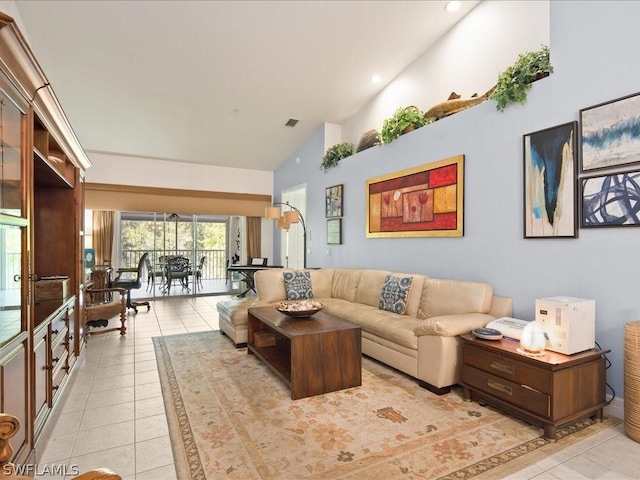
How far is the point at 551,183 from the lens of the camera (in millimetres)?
2895

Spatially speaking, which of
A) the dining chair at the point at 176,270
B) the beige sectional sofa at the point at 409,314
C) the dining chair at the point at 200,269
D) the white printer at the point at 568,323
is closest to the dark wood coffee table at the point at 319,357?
the beige sectional sofa at the point at 409,314

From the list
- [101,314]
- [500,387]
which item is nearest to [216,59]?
[101,314]

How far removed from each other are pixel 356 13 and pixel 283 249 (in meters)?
5.25

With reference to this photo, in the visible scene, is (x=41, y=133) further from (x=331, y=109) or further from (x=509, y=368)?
(x=331, y=109)

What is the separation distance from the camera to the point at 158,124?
19.3 ft

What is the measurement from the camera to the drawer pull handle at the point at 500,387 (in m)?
2.44

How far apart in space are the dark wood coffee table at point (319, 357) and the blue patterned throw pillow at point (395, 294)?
2.90ft

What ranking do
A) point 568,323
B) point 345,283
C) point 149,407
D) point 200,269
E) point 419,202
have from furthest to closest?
point 200,269 → point 345,283 → point 419,202 → point 149,407 → point 568,323

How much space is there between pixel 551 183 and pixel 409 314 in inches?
73.8

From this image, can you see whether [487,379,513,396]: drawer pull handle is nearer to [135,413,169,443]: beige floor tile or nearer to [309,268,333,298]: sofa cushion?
[135,413,169,443]: beige floor tile

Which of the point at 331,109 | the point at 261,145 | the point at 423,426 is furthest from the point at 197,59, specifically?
the point at 423,426

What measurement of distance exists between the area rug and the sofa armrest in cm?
52

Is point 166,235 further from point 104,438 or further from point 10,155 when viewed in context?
point 10,155

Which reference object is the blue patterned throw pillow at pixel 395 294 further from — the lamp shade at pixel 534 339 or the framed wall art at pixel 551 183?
the lamp shade at pixel 534 339
